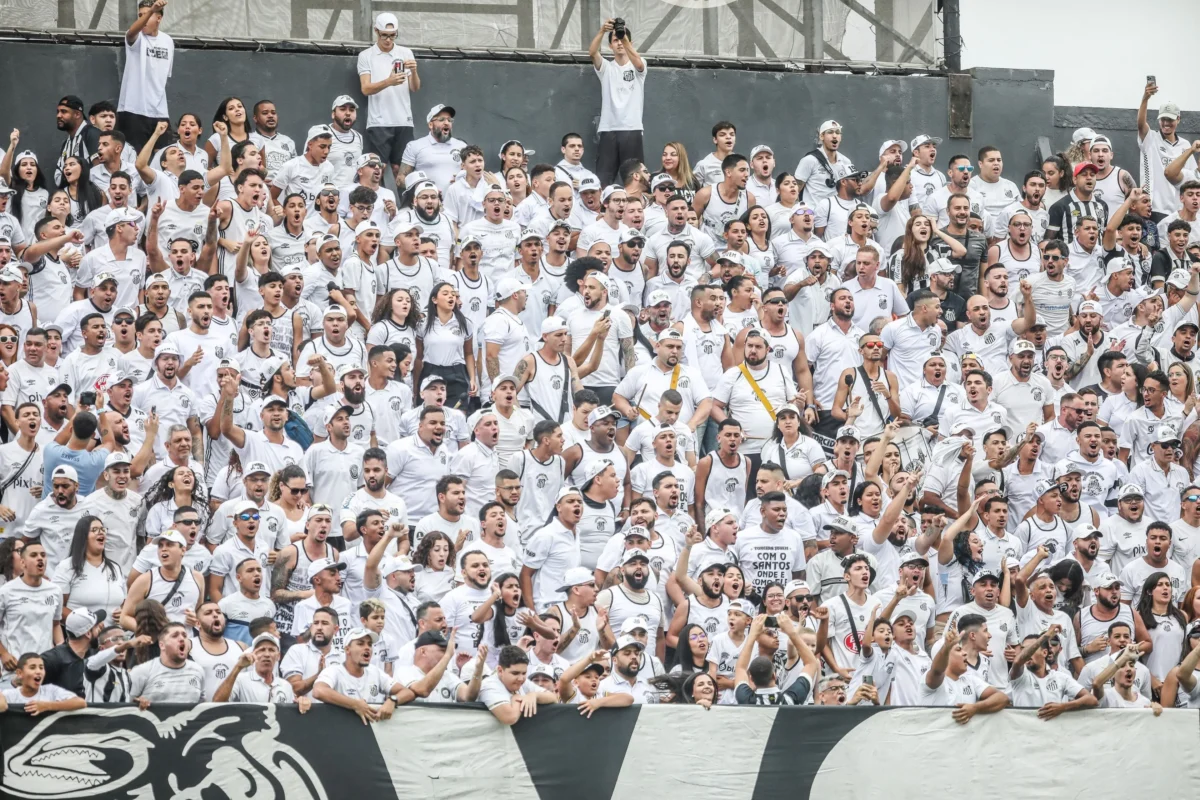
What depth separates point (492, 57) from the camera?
23266 millimetres

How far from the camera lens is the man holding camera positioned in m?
22.4

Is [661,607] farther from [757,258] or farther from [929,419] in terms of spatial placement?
[757,258]

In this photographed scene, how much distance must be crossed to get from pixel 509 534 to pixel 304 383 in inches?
97.5

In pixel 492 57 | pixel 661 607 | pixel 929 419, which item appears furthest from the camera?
pixel 492 57

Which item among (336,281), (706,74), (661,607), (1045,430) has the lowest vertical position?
(661,607)

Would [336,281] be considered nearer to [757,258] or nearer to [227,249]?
[227,249]

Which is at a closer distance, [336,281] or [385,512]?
[385,512]

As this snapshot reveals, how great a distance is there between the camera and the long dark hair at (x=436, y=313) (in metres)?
18.6

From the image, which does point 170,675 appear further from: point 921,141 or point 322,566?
point 921,141

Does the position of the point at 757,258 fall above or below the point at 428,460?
above

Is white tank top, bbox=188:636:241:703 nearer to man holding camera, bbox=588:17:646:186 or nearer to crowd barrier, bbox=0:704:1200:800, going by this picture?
crowd barrier, bbox=0:704:1200:800

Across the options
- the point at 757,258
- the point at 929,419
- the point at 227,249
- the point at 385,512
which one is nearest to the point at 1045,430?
the point at 929,419

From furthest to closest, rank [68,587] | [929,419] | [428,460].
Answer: [929,419] < [428,460] < [68,587]

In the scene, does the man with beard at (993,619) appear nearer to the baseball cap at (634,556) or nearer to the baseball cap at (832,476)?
the baseball cap at (832,476)
